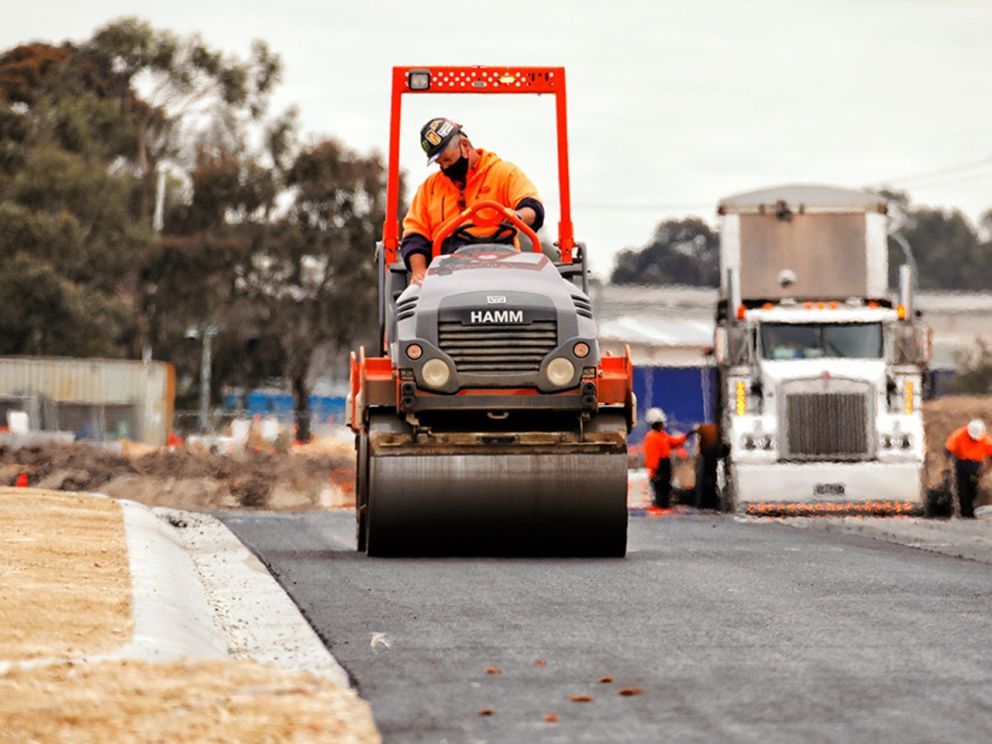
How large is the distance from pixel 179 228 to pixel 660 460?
32757 millimetres

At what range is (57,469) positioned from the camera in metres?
37.3

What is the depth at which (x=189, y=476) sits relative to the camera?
3694 cm

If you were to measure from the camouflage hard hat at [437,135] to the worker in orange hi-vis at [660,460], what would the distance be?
15.8 metres

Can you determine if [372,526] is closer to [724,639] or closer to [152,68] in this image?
[724,639]

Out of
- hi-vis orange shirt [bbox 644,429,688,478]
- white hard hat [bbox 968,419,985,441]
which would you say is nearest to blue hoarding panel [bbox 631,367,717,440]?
hi-vis orange shirt [bbox 644,429,688,478]

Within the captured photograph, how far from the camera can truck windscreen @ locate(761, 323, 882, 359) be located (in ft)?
90.9

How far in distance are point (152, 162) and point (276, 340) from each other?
10.8 metres

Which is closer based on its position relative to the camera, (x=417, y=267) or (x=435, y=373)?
(x=435, y=373)

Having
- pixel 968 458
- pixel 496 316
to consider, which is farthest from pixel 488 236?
pixel 968 458

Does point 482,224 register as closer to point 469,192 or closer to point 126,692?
point 469,192

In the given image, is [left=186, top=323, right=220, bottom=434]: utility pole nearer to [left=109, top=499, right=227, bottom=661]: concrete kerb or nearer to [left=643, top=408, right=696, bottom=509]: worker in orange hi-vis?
[left=643, top=408, right=696, bottom=509]: worker in orange hi-vis

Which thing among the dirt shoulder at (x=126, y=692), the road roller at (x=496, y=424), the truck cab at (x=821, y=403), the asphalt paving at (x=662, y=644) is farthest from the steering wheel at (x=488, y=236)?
the truck cab at (x=821, y=403)

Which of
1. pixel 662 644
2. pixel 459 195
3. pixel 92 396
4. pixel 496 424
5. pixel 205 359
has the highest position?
pixel 205 359

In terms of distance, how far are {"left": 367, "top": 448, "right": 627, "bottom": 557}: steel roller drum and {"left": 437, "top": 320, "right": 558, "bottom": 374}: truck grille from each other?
62 cm
